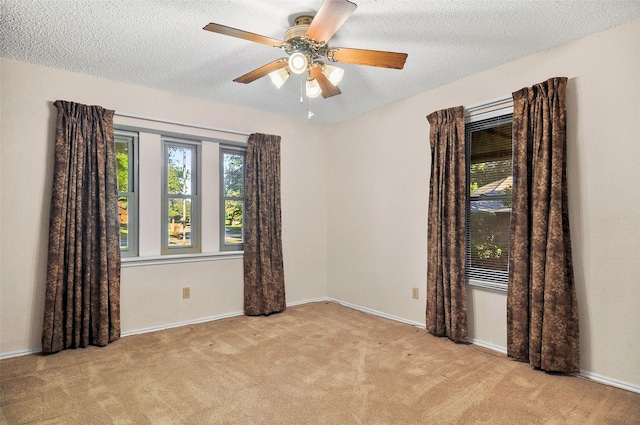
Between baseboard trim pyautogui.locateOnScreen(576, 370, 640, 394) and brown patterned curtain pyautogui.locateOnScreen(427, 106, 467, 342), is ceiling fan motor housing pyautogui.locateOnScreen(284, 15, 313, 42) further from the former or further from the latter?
baseboard trim pyautogui.locateOnScreen(576, 370, 640, 394)

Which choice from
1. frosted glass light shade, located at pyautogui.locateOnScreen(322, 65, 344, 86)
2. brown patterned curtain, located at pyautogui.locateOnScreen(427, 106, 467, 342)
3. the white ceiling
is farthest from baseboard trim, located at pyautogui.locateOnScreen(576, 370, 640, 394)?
frosted glass light shade, located at pyautogui.locateOnScreen(322, 65, 344, 86)

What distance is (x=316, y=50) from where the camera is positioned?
7.34 feet

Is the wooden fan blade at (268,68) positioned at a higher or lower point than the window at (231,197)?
higher

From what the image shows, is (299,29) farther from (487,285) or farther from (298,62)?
(487,285)

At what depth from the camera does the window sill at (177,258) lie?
3.49 meters

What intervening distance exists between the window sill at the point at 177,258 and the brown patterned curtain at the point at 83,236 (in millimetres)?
179

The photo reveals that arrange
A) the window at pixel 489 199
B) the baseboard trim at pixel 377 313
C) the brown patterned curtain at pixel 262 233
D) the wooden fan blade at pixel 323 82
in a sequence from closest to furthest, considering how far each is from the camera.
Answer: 1. the wooden fan blade at pixel 323 82
2. the window at pixel 489 199
3. the baseboard trim at pixel 377 313
4. the brown patterned curtain at pixel 262 233

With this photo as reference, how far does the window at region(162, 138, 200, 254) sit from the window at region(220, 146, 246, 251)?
0.31m

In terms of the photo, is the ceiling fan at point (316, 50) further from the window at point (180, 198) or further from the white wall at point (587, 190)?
the window at point (180, 198)

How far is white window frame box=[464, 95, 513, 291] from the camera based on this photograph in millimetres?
3037

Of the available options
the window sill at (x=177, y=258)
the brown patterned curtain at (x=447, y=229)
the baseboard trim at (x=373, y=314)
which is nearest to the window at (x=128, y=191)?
the window sill at (x=177, y=258)

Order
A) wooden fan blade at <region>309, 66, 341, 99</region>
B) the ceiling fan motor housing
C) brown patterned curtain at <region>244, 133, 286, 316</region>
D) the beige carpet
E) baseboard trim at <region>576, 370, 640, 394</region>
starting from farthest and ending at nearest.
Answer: brown patterned curtain at <region>244, 133, 286, 316</region> → wooden fan blade at <region>309, 66, 341, 99</region> → baseboard trim at <region>576, 370, 640, 394</region> → the ceiling fan motor housing → the beige carpet

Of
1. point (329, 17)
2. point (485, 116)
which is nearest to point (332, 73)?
point (329, 17)

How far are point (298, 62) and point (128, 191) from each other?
7.99 feet
